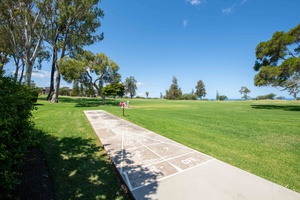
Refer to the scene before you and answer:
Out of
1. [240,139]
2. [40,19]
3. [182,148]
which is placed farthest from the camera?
[40,19]

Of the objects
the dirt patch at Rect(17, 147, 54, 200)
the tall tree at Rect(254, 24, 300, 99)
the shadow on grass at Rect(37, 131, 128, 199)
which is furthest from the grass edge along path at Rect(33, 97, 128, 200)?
the tall tree at Rect(254, 24, 300, 99)

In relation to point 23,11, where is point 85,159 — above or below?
below

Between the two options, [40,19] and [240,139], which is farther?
[40,19]

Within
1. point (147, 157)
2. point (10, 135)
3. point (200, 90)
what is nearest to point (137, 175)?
point (147, 157)

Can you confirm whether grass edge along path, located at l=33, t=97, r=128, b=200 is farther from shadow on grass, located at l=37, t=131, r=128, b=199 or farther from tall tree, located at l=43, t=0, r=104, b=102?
tall tree, located at l=43, t=0, r=104, b=102

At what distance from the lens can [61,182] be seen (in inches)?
118

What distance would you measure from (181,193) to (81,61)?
66.6 ft

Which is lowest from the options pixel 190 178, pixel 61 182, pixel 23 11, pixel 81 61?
pixel 61 182

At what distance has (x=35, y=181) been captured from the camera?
9.49ft

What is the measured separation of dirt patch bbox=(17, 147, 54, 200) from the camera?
254 centimetres

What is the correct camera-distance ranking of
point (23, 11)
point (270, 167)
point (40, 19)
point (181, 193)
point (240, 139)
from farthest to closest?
point (40, 19) < point (23, 11) < point (240, 139) < point (270, 167) < point (181, 193)

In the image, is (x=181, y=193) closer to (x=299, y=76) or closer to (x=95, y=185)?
(x=95, y=185)

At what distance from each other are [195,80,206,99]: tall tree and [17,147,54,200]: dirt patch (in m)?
78.7

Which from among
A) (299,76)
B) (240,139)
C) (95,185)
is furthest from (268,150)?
(299,76)
